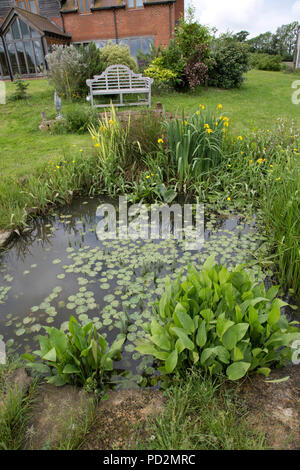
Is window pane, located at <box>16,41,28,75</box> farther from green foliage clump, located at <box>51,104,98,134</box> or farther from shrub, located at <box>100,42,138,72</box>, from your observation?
green foliage clump, located at <box>51,104,98,134</box>

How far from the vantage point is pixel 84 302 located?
8.20ft

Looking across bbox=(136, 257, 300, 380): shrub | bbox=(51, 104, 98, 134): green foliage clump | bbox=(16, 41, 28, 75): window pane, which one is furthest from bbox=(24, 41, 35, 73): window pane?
bbox=(136, 257, 300, 380): shrub

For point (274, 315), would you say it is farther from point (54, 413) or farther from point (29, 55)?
point (29, 55)

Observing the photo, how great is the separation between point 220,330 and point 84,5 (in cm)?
2052

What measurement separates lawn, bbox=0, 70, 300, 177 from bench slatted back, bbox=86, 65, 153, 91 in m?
0.66

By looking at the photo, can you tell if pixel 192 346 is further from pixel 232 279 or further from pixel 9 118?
pixel 9 118

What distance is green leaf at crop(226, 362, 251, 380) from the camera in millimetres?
1542

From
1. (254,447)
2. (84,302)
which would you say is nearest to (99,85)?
(84,302)

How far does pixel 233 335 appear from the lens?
1589 mm

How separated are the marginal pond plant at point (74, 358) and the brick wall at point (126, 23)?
1792cm

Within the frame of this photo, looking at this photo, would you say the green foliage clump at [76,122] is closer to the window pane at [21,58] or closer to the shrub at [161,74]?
the shrub at [161,74]

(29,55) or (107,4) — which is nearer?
(29,55)

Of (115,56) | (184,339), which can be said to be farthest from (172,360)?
(115,56)
